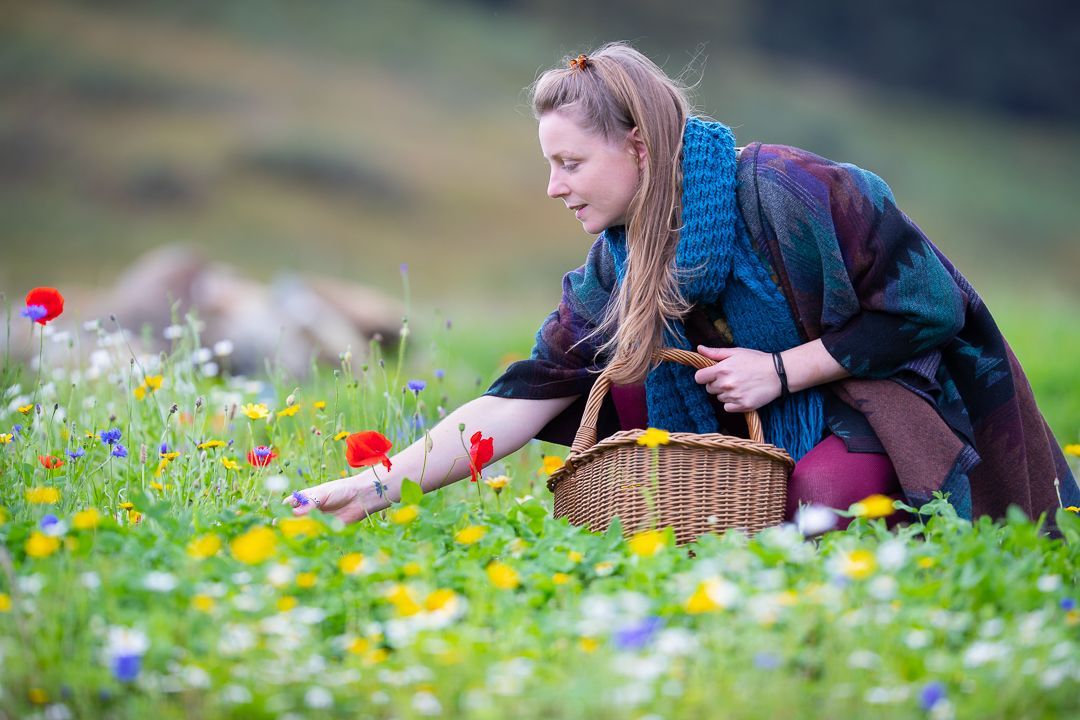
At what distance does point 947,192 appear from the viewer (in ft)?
66.3

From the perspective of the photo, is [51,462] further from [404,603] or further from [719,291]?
[719,291]

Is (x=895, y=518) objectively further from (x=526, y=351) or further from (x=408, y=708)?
(x=526, y=351)

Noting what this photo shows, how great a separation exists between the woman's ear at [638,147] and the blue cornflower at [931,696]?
145 centimetres

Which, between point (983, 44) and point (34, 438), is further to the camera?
point (983, 44)

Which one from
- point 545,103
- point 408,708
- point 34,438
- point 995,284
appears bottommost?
point 995,284

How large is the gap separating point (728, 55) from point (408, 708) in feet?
83.1

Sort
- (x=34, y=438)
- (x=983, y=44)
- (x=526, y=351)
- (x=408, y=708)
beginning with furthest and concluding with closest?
(x=983, y=44)
(x=526, y=351)
(x=34, y=438)
(x=408, y=708)

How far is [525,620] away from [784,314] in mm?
1114

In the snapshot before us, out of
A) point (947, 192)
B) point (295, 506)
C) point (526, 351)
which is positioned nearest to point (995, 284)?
point (947, 192)

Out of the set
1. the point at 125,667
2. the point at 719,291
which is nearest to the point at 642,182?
the point at 719,291

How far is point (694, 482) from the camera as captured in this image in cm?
249

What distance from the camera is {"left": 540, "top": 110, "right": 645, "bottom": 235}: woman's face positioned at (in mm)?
2713

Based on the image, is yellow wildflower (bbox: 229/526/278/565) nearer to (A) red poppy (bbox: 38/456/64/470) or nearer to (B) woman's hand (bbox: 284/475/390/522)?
(B) woman's hand (bbox: 284/475/390/522)

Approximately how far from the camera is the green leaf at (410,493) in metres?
2.34
